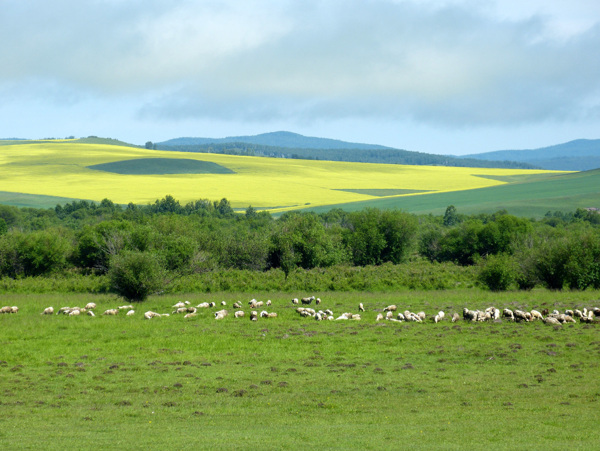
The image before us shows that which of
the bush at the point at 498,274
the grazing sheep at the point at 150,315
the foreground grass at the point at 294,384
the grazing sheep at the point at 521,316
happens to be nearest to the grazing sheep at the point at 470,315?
the foreground grass at the point at 294,384

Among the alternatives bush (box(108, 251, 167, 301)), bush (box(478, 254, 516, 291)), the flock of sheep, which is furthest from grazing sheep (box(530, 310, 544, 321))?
bush (box(108, 251, 167, 301))

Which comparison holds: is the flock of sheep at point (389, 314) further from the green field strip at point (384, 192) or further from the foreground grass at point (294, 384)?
the green field strip at point (384, 192)

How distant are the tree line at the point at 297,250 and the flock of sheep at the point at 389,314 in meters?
5.38

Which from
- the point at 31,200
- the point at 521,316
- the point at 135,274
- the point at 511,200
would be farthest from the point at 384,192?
the point at 521,316

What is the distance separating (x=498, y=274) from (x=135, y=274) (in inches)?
1164

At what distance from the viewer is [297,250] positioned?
70.4 metres

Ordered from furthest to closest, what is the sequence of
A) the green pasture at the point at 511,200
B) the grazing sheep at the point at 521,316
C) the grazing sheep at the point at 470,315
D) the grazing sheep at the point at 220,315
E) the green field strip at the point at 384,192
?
the green field strip at the point at 384,192 < the green pasture at the point at 511,200 < the grazing sheep at the point at 220,315 < the grazing sheep at the point at 470,315 < the grazing sheep at the point at 521,316

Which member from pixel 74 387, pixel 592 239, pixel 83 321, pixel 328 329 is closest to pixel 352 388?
pixel 74 387

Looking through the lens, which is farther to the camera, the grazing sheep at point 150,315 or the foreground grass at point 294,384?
the grazing sheep at point 150,315

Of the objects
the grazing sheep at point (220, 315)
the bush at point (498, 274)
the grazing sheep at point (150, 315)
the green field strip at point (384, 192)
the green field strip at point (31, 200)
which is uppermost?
the green field strip at point (384, 192)

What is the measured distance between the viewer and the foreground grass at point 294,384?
14969 mm

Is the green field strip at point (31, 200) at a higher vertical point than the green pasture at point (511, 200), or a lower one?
lower

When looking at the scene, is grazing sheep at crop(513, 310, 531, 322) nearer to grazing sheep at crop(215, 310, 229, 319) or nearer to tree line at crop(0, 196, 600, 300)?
tree line at crop(0, 196, 600, 300)

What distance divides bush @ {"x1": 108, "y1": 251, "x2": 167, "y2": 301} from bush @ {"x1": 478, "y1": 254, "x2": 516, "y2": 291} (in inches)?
1065
